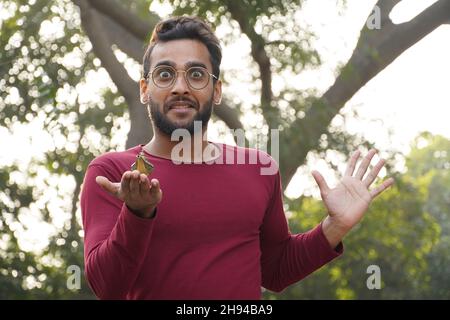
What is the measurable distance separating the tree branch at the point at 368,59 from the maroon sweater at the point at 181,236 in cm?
574

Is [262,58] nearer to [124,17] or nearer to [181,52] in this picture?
[124,17]

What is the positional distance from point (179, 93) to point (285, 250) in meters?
0.64

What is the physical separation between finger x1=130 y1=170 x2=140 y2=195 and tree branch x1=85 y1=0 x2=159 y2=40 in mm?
5452

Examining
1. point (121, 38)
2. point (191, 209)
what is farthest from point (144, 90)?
point (121, 38)

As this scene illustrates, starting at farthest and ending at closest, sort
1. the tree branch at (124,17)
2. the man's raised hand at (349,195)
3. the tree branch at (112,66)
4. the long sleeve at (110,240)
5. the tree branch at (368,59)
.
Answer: the tree branch at (368,59) → the tree branch at (124,17) → the tree branch at (112,66) → the man's raised hand at (349,195) → the long sleeve at (110,240)

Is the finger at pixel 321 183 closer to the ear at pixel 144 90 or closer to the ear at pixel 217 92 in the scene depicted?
the ear at pixel 217 92

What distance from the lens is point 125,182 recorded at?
223cm

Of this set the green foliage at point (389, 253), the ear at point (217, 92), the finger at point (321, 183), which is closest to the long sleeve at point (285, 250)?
the finger at point (321, 183)

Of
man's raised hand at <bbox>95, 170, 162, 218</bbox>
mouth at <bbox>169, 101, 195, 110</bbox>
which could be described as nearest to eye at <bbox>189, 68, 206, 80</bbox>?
mouth at <bbox>169, 101, 195, 110</bbox>

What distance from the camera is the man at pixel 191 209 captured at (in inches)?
94.7

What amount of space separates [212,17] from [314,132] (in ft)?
6.33

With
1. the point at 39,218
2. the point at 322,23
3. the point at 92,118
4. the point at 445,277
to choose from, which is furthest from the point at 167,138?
the point at 445,277

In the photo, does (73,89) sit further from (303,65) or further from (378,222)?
(378,222)

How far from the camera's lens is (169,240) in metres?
2.54
